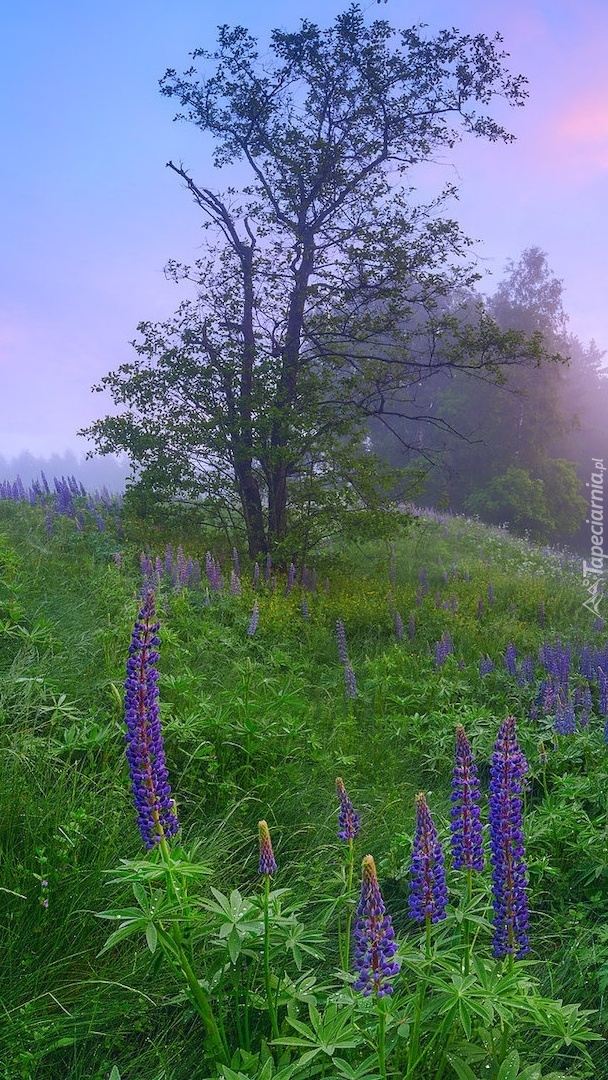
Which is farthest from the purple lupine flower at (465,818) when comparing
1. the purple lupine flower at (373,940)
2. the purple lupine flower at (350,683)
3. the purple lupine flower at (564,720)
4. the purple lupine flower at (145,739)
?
the purple lupine flower at (350,683)

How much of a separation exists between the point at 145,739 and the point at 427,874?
0.89 m

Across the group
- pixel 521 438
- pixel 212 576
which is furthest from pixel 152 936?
pixel 521 438

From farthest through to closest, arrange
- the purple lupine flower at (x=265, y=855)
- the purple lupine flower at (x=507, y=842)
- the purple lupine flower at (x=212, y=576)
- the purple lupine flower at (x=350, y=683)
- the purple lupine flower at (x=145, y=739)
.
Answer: the purple lupine flower at (x=212, y=576) < the purple lupine flower at (x=350, y=683) < the purple lupine flower at (x=507, y=842) < the purple lupine flower at (x=145, y=739) < the purple lupine flower at (x=265, y=855)

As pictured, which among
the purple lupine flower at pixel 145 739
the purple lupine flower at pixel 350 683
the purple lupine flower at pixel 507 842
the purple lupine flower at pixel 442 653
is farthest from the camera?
the purple lupine flower at pixel 442 653

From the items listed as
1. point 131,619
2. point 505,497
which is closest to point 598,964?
point 131,619

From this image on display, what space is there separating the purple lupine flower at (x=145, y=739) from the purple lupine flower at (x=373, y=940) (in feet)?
2.02

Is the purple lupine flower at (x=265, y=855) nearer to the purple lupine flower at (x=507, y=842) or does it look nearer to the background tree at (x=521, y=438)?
the purple lupine flower at (x=507, y=842)

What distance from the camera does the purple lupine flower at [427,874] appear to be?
204 centimetres

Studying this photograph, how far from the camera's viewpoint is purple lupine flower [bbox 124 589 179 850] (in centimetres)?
205

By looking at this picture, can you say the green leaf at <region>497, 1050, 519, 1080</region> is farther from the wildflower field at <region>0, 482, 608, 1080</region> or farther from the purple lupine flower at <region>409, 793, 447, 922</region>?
the purple lupine flower at <region>409, 793, 447, 922</region>

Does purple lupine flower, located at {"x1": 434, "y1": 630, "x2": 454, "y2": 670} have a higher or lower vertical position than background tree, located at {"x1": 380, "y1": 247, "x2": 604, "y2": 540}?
lower

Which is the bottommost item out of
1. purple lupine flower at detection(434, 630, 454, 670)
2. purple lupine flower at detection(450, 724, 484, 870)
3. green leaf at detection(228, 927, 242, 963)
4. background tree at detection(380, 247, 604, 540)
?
purple lupine flower at detection(434, 630, 454, 670)

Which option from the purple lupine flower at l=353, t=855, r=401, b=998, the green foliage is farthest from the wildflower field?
the green foliage

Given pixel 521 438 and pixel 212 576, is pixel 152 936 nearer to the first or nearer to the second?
pixel 212 576
